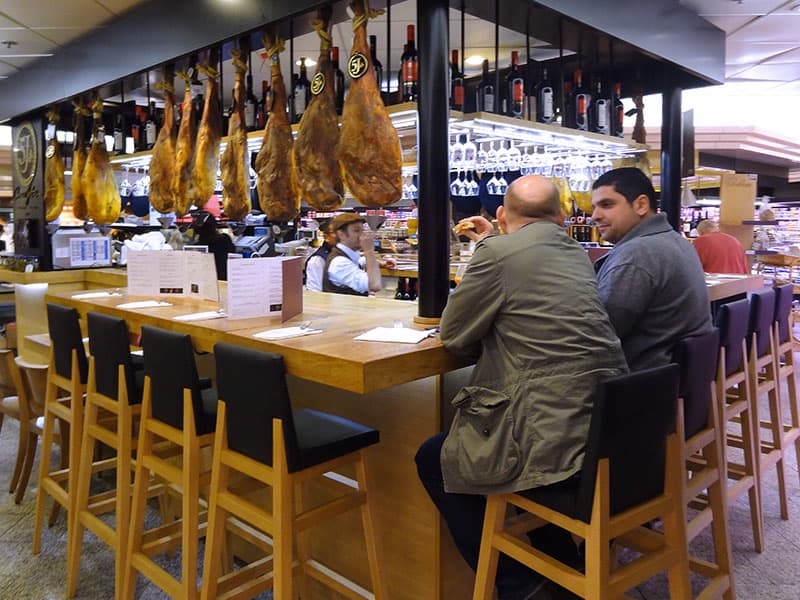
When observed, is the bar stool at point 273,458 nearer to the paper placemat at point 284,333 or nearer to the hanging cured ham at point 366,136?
the paper placemat at point 284,333

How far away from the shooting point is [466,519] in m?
1.95

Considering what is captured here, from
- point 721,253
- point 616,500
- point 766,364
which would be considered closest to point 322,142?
point 616,500

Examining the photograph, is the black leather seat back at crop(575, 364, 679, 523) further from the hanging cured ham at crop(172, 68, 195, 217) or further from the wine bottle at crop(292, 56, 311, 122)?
the wine bottle at crop(292, 56, 311, 122)

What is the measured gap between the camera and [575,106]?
159 inches

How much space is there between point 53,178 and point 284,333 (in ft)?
13.1

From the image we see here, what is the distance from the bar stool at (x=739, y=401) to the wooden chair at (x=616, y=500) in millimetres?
1032

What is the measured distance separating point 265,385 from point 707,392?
160cm

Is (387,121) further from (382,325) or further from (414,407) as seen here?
(414,407)

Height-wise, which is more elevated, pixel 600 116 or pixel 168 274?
pixel 600 116

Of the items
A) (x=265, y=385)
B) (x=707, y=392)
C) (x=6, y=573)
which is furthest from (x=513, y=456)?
(x=6, y=573)

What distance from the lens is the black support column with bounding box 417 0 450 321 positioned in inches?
89.0

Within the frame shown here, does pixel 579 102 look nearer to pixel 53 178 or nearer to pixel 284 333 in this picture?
pixel 284 333

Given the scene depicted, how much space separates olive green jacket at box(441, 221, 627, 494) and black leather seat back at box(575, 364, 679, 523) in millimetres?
105

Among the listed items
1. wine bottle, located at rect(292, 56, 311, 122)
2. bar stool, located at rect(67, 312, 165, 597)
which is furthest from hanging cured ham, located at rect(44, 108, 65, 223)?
bar stool, located at rect(67, 312, 165, 597)
